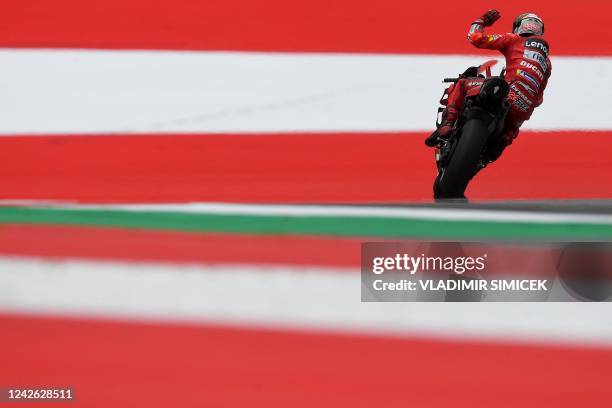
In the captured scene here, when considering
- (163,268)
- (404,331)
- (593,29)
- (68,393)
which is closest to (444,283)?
(404,331)

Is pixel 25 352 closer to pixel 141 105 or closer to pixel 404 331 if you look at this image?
pixel 404 331

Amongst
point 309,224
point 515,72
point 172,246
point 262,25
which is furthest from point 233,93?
point 309,224

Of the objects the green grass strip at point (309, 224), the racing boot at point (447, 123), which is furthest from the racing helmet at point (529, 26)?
the green grass strip at point (309, 224)

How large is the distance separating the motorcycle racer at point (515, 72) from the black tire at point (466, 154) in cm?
16

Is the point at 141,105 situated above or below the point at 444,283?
above

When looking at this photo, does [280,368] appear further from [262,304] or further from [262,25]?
[262,25]

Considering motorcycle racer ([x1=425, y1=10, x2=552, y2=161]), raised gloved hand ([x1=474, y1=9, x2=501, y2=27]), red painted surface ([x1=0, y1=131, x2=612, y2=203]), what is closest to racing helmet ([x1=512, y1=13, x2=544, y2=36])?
motorcycle racer ([x1=425, y1=10, x2=552, y2=161])

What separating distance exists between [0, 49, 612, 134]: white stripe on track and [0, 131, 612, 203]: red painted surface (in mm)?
84

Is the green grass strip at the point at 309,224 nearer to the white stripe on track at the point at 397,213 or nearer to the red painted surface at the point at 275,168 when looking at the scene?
the white stripe on track at the point at 397,213

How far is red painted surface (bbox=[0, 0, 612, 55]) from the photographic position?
4.62 m

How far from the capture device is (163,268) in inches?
110

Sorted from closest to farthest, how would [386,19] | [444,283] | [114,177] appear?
[444,283] < [114,177] < [386,19]

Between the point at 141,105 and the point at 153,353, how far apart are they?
2114 mm

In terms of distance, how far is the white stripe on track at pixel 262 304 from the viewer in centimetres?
265
